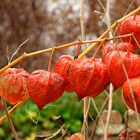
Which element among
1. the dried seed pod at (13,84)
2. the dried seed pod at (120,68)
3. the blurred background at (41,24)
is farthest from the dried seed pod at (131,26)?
the blurred background at (41,24)

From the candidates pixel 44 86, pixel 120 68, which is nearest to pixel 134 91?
pixel 120 68

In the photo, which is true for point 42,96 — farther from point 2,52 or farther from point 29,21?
point 29,21

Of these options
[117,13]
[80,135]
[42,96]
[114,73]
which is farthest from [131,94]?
[117,13]

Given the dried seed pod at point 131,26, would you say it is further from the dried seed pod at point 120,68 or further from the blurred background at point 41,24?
the blurred background at point 41,24

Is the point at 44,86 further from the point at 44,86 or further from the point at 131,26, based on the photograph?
the point at 131,26

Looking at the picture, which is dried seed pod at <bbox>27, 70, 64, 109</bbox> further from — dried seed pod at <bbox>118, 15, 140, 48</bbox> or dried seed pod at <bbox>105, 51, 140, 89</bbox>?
dried seed pod at <bbox>118, 15, 140, 48</bbox>

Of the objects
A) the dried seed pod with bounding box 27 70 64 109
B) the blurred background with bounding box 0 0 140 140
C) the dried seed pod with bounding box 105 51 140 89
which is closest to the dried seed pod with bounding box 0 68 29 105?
the dried seed pod with bounding box 27 70 64 109
